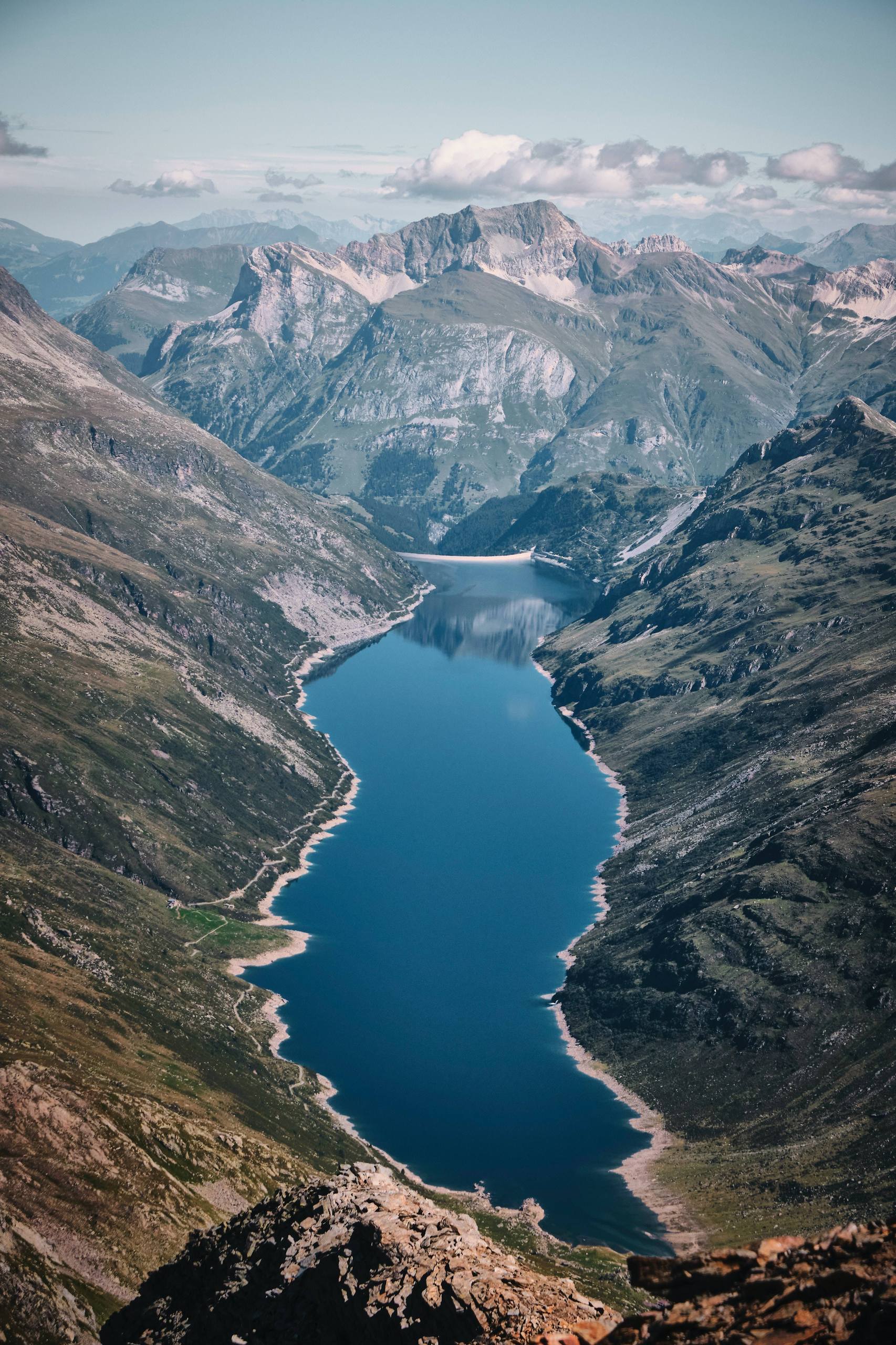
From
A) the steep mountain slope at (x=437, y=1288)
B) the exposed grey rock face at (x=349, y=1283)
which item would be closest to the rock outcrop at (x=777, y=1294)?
the steep mountain slope at (x=437, y=1288)

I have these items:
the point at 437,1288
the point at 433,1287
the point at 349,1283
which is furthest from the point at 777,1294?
the point at 349,1283

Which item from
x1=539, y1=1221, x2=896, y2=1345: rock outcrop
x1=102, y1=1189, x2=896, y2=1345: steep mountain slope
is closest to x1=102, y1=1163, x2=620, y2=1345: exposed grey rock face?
x1=102, y1=1189, x2=896, y2=1345: steep mountain slope

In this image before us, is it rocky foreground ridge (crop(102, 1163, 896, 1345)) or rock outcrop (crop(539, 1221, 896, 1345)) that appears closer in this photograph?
rock outcrop (crop(539, 1221, 896, 1345))

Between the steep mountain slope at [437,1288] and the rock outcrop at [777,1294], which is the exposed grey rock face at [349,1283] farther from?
the rock outcrop at [777,1294]

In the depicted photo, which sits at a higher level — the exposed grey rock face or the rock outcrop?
the rock outcrop

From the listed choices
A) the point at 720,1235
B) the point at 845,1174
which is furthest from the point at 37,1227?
the point at 845,1174

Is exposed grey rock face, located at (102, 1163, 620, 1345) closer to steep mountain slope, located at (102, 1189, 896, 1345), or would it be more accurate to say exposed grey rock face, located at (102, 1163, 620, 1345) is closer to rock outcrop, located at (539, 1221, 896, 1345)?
steep mountain slope, located at (102, 1189, 896, 1345)
